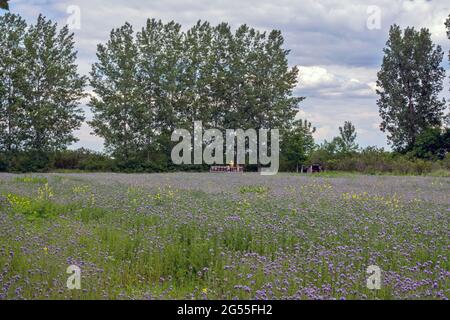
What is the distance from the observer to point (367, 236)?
7699mm

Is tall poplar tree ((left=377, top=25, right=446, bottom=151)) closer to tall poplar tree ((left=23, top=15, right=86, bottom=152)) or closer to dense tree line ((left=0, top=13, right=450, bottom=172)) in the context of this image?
dense tree line ((left=0, top=13, right=450, bottom=172))

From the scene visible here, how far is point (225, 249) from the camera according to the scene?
716 cm

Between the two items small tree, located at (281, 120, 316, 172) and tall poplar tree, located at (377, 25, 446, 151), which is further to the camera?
tall poplar tree, located at (377, 25, 446, 151)

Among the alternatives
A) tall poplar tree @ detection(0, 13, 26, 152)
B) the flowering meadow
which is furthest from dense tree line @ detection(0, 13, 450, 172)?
the flowering meadow

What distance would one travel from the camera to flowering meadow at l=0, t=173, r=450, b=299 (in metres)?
5.39

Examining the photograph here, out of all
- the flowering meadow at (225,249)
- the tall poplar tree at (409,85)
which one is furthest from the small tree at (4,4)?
the tall poplar tree at (409,85)

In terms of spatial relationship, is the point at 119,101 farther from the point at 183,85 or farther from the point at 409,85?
the point at 409,85

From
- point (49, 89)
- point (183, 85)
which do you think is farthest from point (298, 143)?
point (49, 89)

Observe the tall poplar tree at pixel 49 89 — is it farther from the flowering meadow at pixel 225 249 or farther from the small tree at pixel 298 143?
the flowering meadow at pixel 225 249

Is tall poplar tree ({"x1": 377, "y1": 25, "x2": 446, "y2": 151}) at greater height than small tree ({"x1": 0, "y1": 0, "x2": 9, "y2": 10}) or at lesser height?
greater

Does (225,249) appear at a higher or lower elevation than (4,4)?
lower
